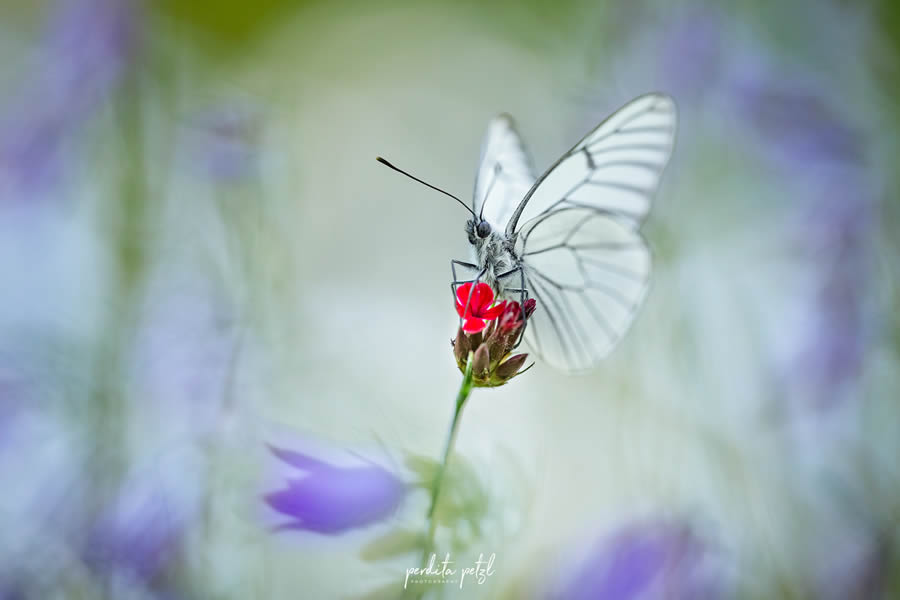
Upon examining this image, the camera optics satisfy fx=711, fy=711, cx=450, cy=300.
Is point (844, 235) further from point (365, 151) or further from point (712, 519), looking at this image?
point (365, 151)

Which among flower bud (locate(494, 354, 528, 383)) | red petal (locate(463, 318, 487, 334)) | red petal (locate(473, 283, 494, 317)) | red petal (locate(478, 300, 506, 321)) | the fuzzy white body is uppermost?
the fuzzy white body

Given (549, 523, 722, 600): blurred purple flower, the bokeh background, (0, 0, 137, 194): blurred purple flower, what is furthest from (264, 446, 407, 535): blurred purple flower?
(0, 0, 137, 194): blurred purple flower

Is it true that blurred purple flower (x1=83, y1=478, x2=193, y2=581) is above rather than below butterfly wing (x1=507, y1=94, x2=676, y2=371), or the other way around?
below

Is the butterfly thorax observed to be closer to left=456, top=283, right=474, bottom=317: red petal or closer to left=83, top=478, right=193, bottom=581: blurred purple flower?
left=456, top=283, right=474, bottom=317: red petal

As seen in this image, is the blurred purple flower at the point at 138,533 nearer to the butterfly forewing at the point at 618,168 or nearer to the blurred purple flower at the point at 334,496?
the blurred purple flower at the point at 334,496

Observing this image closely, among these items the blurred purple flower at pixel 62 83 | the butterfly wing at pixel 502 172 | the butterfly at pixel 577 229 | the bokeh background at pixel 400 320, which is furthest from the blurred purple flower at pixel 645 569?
the blurred purple flower at pixel 62 83

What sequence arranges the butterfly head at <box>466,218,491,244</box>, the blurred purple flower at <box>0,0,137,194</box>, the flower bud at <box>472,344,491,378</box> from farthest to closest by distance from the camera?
1. the blurred purple flower at <box>0,0,137,194</box>
2. the butterfly head at <box>466,218,491,244</box>
3. the flower bud at <box>472,344,491,378</box>

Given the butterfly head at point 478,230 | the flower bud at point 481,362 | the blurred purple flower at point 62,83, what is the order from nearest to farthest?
the flower bud at point 481,362 → the butterfly head at point 478,230 → the blurred purple flower at point 62,83
